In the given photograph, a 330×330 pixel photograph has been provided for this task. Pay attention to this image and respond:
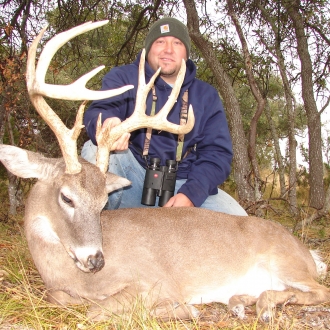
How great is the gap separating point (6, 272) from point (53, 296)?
1100mm

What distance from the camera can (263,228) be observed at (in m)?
4.37

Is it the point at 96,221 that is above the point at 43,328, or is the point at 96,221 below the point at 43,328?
above

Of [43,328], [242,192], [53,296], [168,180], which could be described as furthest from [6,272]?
[242,192]

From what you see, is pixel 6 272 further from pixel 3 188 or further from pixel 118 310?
pixel 3 188

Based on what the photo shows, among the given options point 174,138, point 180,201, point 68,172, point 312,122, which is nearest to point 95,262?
point 68,172

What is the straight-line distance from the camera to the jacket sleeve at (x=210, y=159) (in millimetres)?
4879

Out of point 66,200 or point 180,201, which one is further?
point 180,201

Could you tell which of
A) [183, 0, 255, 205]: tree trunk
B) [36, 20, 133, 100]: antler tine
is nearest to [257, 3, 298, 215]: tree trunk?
[183, 0, 255, 205]: tree trunk

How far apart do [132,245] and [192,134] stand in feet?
6.45

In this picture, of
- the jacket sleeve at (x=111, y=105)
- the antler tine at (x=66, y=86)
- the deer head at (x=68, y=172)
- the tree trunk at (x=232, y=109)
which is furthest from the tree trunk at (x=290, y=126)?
the antler tine at (x=66, y=86)

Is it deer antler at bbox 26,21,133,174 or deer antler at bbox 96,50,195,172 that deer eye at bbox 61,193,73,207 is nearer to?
deer antler at bbox 26,21,133,174

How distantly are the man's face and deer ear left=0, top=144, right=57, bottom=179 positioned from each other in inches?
89.2

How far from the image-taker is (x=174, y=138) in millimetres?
5273

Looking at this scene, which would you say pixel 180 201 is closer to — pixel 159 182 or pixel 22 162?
pixel 159 182
